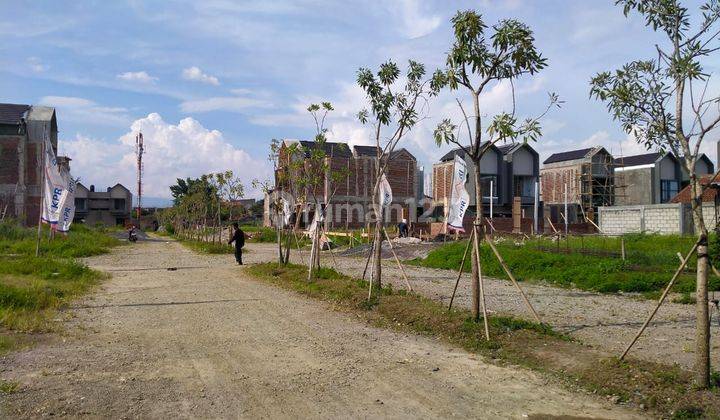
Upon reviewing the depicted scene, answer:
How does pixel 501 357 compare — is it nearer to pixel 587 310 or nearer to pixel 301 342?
pixel 301 342

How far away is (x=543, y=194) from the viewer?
181ft

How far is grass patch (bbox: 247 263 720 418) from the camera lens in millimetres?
5547

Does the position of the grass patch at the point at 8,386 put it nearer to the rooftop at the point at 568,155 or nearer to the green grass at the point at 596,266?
the green grass at the point at 596,266

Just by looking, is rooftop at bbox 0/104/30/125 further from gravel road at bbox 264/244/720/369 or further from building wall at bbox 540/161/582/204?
building wall at bbox 540/161/582/204

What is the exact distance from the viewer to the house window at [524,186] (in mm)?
51781

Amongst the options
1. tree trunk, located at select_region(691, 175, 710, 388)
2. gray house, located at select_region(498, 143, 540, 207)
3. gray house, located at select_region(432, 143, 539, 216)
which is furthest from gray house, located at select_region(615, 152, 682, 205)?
tree trunk, located at select_region(691, 175, 710, 388)

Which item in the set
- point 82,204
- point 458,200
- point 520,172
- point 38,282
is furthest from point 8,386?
point 82,204

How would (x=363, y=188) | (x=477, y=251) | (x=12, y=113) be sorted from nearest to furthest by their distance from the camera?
1. (x=477, y=251)
2. (x=12, y=113)
3. (x=363, y=188)

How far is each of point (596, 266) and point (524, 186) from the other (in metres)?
37.5

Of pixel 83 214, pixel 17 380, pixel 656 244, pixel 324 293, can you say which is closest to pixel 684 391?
pixel 17 380

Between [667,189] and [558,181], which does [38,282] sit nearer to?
[558,181]

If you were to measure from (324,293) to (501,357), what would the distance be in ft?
19.9

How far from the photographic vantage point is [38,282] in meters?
13.4

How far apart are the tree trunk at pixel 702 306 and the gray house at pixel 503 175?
4347 cm
